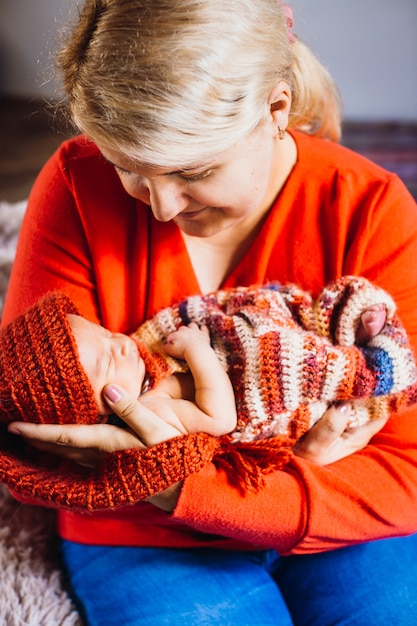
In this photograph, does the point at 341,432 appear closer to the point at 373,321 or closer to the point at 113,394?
the point at 373,321

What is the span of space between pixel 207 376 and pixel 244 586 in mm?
406

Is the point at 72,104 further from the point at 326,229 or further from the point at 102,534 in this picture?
the point at 102,534

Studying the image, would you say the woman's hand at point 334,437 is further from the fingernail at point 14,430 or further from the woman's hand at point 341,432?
the fingernail at point 14,430

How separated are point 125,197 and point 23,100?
8.35 ft

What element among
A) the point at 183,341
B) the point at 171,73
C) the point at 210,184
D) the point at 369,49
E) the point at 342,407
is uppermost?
the point at 171,73

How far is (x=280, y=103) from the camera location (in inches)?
42.6

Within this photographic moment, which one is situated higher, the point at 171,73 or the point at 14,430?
the point at 171,73

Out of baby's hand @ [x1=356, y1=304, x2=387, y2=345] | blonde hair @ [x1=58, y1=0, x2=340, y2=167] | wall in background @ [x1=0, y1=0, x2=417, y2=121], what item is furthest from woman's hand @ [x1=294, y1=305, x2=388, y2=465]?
wall in background @ [x1=0, y1=0, x2=417, y2=121]

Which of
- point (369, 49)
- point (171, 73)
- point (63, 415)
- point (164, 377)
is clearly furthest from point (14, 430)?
point (369, 49)

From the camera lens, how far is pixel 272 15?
101 centimetres

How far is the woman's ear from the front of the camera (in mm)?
1049

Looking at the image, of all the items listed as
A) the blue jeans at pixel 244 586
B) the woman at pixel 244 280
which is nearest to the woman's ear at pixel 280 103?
the woman at pixel 244 280

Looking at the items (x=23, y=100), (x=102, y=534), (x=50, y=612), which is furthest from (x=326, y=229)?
(x=23, y=100)

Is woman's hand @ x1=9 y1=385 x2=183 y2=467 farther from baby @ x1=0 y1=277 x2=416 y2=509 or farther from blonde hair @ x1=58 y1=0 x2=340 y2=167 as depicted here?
blonde hair @ x1=58 y1=0 x2=340 y2=167
